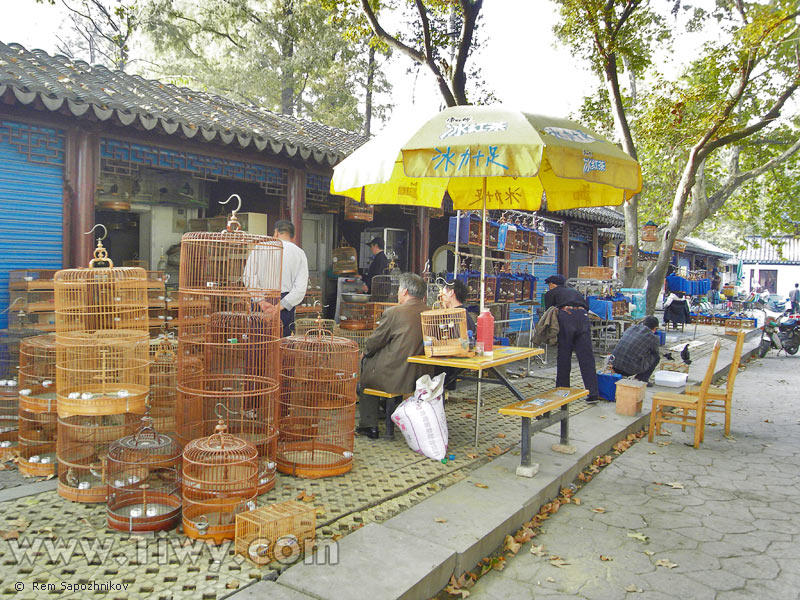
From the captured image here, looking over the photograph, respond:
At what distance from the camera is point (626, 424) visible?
693 centimetres

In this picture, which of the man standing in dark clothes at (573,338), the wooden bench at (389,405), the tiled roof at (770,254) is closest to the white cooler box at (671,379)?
the man standing in dark clothes at (573,338)

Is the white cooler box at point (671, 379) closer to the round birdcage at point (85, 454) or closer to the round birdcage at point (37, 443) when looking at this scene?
the round birdcage at point (85, 454)

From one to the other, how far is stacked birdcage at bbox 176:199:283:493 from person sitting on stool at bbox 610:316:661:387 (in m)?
5.40

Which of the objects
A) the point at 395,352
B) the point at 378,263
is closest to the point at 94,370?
the point at 395,352

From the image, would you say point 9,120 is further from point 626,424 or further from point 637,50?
point 637,50

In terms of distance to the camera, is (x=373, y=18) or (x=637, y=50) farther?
(x=637, y=50)

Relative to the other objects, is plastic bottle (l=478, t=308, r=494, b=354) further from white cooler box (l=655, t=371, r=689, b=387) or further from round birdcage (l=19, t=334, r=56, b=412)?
white cooler box (l=655, t=371, r=689, b=387)

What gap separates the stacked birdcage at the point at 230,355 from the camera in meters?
4.49

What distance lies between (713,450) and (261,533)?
17.7ft

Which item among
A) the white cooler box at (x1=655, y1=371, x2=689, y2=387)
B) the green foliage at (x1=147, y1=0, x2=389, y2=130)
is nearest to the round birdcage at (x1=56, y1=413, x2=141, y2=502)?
the white cooler box at (x1=655, y1=371, x2=689, y2=387)

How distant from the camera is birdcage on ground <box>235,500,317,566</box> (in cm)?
328

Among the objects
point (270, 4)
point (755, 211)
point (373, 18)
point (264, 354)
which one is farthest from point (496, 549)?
point (270, 4)

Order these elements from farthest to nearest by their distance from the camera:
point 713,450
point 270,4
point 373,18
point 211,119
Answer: point 270,4
point 373,18
point 211,119
point 713,450

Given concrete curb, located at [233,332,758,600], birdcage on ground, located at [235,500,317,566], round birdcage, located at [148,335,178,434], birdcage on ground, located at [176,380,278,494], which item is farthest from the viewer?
round birdcage, located at [148,335,178,434]
